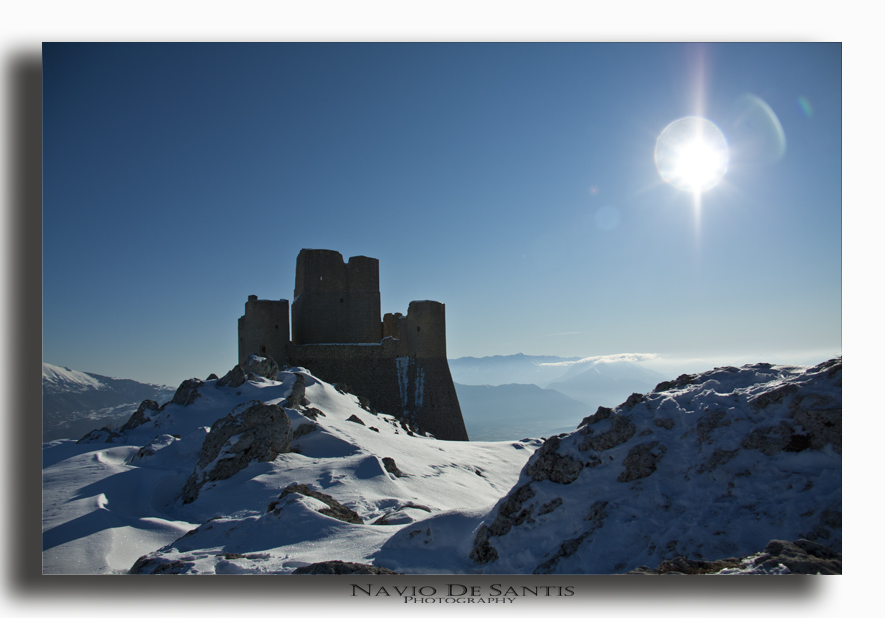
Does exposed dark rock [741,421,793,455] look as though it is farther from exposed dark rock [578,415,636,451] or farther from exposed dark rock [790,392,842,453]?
exposed dark rock [578,415,636,451]

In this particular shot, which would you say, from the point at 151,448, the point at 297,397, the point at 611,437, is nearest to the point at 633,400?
the point at 611,437

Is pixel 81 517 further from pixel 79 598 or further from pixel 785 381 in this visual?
pixel 785 381

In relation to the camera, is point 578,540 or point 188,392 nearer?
point 578,540

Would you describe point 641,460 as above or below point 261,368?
above

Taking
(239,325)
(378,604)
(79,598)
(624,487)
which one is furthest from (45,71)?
(239,325)

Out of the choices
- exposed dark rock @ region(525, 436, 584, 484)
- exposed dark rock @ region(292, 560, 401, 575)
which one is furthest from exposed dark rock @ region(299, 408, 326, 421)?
exposed dark rock @ region(525, 436, 584, 484)

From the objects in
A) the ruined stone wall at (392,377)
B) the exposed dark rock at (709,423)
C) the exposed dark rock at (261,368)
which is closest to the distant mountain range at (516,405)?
the ruined stone wall at (392,377)

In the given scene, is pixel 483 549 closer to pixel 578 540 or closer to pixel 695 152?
pixel 578 540
